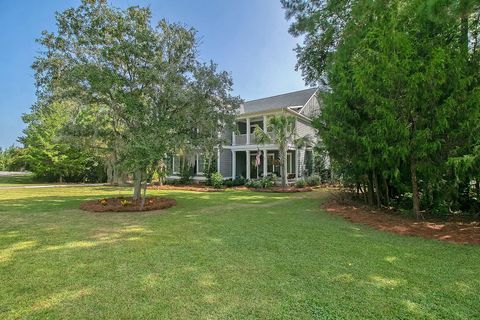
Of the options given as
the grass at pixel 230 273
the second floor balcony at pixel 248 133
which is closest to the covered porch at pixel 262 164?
the second floor balcony at pixel 248 133

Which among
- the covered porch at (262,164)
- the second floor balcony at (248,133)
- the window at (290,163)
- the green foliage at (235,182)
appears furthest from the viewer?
the window at (290,163)

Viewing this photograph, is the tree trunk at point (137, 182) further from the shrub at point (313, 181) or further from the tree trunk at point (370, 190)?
the shrub at point (313, 181)

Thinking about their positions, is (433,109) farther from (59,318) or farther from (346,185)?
(59,318)

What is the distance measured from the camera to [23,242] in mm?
5309

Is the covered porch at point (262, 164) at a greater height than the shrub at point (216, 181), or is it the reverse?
the covered porch at point (262, 164)

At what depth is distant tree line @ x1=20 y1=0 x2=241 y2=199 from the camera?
9.12 meters

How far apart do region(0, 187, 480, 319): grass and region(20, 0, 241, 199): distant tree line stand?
355cm

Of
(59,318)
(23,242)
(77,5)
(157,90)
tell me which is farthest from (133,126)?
(59,318)

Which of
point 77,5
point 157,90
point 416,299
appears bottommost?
point 416,299

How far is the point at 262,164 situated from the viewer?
2178 centimetres

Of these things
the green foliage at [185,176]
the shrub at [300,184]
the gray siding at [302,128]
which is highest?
the gray siding at [302,128]

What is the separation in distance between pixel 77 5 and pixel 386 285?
37.3 feet

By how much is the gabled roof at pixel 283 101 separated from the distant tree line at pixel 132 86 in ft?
38.4

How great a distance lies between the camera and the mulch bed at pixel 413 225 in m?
5.93
